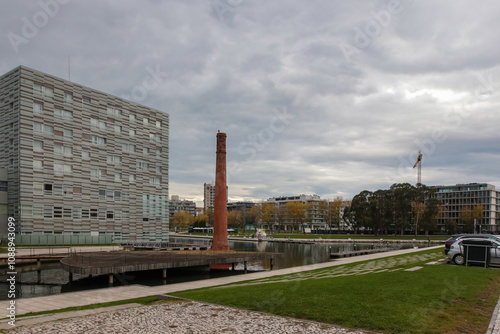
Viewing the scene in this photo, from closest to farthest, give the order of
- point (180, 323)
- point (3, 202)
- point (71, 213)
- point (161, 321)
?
1. point (180, 323)
2. point (161, 321)
3. point (3, 202)
4. point (71, 213)

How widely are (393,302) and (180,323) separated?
6979 millimetres

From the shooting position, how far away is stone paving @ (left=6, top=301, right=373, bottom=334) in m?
10.4

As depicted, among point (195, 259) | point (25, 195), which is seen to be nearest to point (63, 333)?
point (195, 259)

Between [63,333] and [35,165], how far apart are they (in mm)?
52682

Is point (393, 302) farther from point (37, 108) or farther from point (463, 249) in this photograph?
A: point (37, 108)

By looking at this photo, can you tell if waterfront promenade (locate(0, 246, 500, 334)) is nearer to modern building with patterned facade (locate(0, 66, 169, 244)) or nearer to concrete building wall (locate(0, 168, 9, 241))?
modern building with patterned facade (locate(0, 66, 169, 244))

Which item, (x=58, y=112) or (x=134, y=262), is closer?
(x=134, y=262)

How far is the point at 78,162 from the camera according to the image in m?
61.1

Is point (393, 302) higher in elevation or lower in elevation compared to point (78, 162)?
lower

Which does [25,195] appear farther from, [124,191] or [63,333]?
[63,333]

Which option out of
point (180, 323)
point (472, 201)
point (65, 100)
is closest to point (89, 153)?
point (65, 100)

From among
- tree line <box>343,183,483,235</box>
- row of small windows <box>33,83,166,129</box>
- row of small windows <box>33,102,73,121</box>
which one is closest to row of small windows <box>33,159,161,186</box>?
row of small windows <box>33,102,73,121</box>

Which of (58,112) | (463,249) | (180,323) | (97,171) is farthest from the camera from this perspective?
(97,171)

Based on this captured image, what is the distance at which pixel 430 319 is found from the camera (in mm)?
10938
